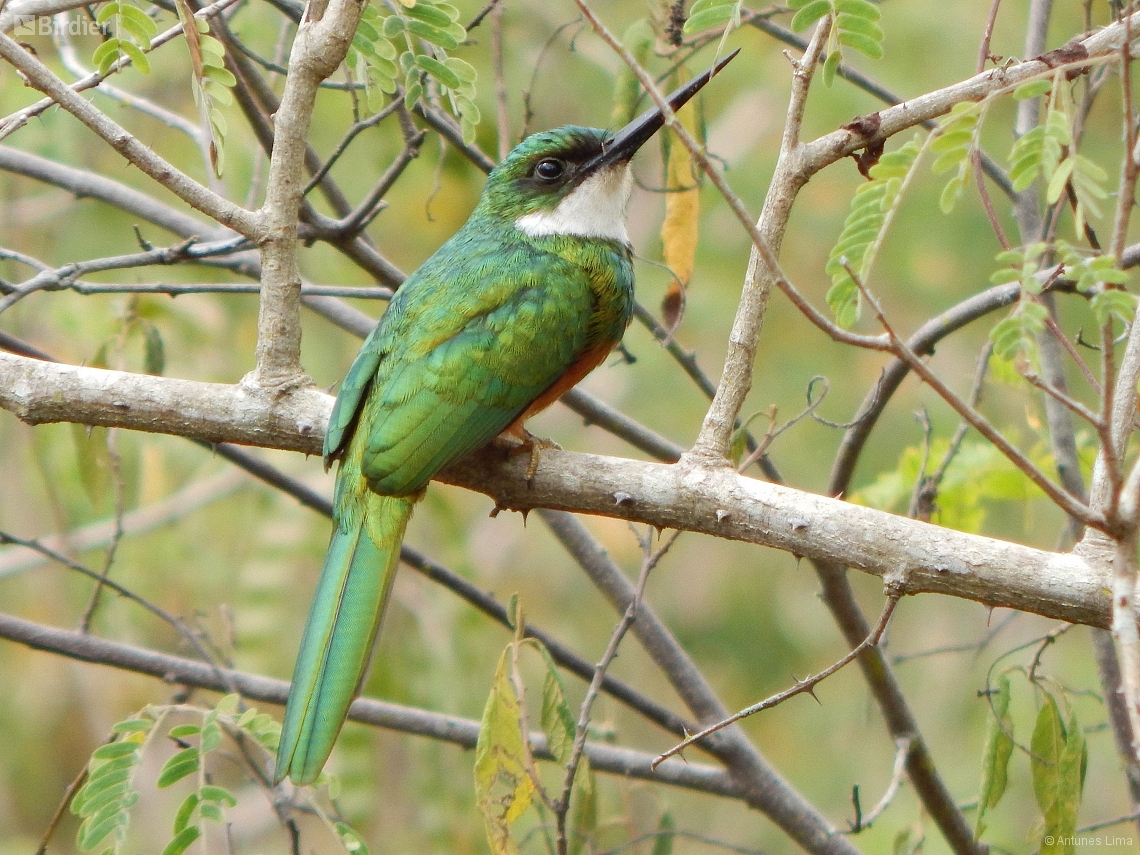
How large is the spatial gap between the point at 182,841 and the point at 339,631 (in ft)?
1.56

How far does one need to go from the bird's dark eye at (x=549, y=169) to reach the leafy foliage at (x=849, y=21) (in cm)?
128

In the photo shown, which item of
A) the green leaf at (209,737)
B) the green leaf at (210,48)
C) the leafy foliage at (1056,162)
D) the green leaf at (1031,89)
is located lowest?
the green leaf at (209,737)

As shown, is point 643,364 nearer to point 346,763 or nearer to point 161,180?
point 346,763

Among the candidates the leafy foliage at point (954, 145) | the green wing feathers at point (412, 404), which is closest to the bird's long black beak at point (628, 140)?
the green wing feathers at point (412, 404)

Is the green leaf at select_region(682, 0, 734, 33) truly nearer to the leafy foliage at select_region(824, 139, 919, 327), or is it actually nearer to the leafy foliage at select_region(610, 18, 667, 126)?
the leafy foliage at select_region(824, 139, 919, 327)

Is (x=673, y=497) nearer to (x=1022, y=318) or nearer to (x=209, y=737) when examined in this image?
(x=1022, y=318)

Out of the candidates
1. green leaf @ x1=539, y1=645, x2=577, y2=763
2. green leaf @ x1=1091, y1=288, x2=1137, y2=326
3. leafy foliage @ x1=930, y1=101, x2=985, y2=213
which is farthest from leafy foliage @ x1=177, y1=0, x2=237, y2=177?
green leaf @ x1=1091, y1=288, x2=1137, y2=326

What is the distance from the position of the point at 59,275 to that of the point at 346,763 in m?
1.82

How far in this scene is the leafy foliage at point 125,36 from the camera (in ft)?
7.52

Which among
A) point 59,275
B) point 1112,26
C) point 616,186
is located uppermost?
point 616,186

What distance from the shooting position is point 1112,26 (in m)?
2.11

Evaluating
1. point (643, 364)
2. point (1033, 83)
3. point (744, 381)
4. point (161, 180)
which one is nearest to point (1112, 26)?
point (1033, 83)

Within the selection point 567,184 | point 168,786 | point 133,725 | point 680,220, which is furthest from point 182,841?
point 567,184

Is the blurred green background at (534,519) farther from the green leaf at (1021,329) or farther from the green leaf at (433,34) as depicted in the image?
the green leaf at (1021,329)
